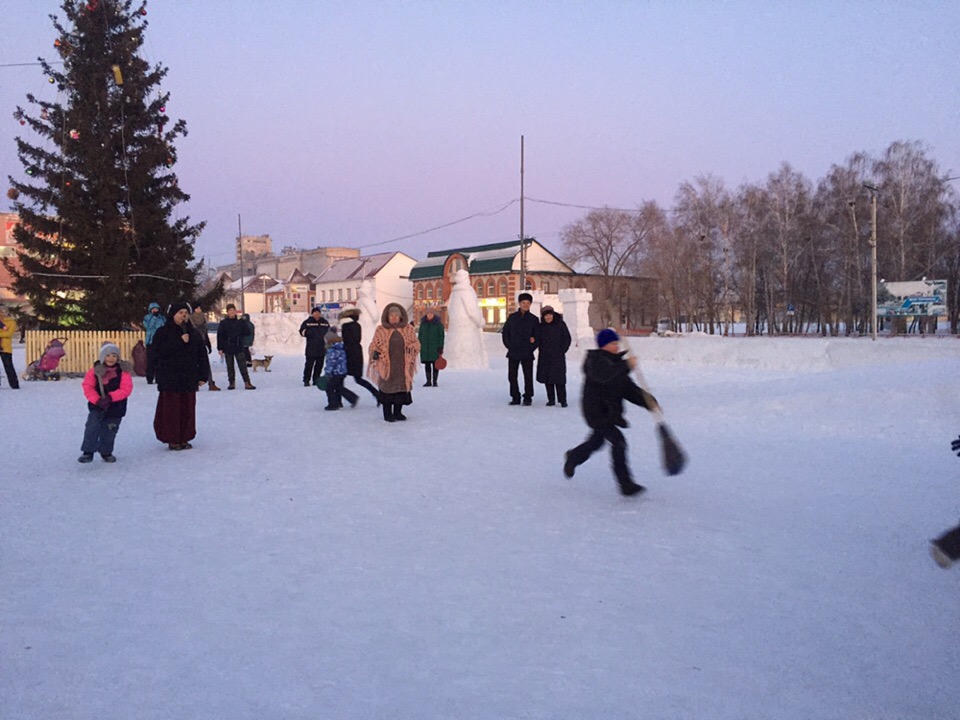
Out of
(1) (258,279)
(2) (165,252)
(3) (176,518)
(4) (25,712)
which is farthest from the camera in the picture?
(1) (258,279)

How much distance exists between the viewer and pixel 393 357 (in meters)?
10.8

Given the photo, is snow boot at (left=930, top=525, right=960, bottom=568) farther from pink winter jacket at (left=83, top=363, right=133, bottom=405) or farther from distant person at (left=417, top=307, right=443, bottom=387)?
distant person at (left=417, top=307, right=443, bottom=387)

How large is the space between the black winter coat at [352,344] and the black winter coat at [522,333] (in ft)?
7.95

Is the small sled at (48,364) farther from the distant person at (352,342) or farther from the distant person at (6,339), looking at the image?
the distant person at (352,342)

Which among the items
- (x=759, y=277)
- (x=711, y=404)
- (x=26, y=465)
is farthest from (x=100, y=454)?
(x=759, y=277)

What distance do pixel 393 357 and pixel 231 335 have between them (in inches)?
243

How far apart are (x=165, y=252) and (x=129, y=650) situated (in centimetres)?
2092

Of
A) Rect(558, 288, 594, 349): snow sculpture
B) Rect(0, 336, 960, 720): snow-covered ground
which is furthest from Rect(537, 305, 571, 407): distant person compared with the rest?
Rect(558, 288, 594, 349): snow sculpture

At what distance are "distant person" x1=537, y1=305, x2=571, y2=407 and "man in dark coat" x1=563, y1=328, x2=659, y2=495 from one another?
5856 millimetres

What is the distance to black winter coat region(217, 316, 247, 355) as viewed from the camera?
50.7 feet

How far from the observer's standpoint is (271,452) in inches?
339

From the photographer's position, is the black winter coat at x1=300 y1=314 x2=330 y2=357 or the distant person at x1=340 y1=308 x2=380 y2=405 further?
the black winter coat at x1=300 y1=314 x2=330 y2=357

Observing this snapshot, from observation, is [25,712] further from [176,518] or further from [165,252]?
[165,252]

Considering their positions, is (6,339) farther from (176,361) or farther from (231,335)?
(176,361)
